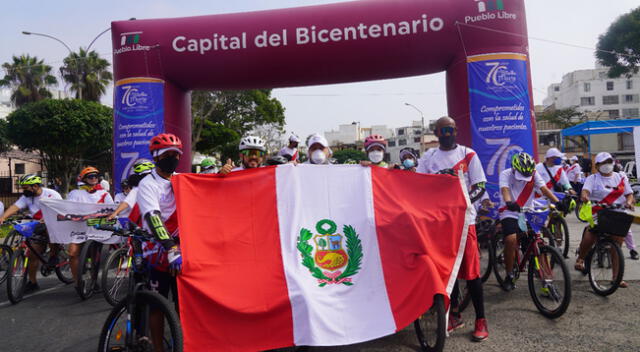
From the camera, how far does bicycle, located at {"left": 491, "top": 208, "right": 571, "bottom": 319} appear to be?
4664mm

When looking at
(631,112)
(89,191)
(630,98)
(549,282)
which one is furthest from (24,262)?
(630,98)

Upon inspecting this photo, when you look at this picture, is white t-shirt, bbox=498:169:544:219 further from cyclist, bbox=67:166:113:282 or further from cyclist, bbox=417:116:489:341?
cyclist, bbox=67:166:113:282

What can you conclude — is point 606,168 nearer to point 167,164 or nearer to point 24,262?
point 167,164

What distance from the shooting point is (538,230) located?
519cm

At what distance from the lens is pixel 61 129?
24.2 meters

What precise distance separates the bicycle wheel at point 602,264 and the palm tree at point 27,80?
127 feet

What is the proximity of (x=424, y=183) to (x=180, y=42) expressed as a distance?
729cm

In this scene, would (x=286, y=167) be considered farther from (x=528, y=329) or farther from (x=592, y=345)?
(x=592, y=345)

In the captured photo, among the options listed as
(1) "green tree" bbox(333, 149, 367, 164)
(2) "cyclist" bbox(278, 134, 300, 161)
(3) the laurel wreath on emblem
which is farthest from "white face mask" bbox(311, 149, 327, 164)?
(1) "green tree" bbox(333, 149, 367, 164)

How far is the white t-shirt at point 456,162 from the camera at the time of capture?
4926 mm

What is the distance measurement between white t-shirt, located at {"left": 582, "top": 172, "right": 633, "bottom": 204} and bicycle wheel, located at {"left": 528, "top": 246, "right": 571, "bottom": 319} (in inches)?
93.2

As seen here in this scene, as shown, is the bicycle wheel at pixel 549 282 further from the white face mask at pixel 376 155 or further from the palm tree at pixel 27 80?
the palm tree at pixel 27 80

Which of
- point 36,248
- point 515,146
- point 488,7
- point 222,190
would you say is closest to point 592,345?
point 222,190

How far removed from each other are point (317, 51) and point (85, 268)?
5.86m
